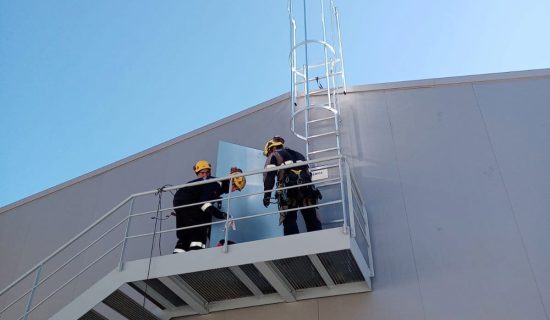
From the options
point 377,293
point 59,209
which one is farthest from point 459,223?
point 59,209

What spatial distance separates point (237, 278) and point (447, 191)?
311 cm

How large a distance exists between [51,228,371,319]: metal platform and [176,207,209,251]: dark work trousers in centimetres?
56

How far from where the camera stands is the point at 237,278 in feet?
24.3

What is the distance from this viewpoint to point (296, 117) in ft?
31.7

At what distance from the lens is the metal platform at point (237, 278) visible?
22.2 feet

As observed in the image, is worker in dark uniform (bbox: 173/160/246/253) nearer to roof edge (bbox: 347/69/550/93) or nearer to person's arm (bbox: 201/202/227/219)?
person's arm (bbox: 201/202/227/219)

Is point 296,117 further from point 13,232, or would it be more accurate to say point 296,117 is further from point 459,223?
point 13,232

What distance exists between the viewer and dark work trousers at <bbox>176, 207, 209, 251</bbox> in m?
7.77

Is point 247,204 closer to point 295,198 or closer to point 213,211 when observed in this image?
point 213,211

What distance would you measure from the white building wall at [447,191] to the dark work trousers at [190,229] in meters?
1.18

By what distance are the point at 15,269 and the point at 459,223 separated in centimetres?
804

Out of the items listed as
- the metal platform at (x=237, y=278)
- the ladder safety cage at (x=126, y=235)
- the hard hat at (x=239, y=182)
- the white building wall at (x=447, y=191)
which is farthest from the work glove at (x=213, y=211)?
the white building wall at (x=447, y=191)

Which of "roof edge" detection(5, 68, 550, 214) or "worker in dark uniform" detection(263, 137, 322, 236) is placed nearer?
"worker in dark uniform" detection(263, 137, 322, 236)

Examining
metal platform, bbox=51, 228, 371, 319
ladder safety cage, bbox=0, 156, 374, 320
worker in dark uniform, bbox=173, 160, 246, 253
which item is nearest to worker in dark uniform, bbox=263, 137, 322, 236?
ladder safety cage, bbox=0, 156, 374, 320
